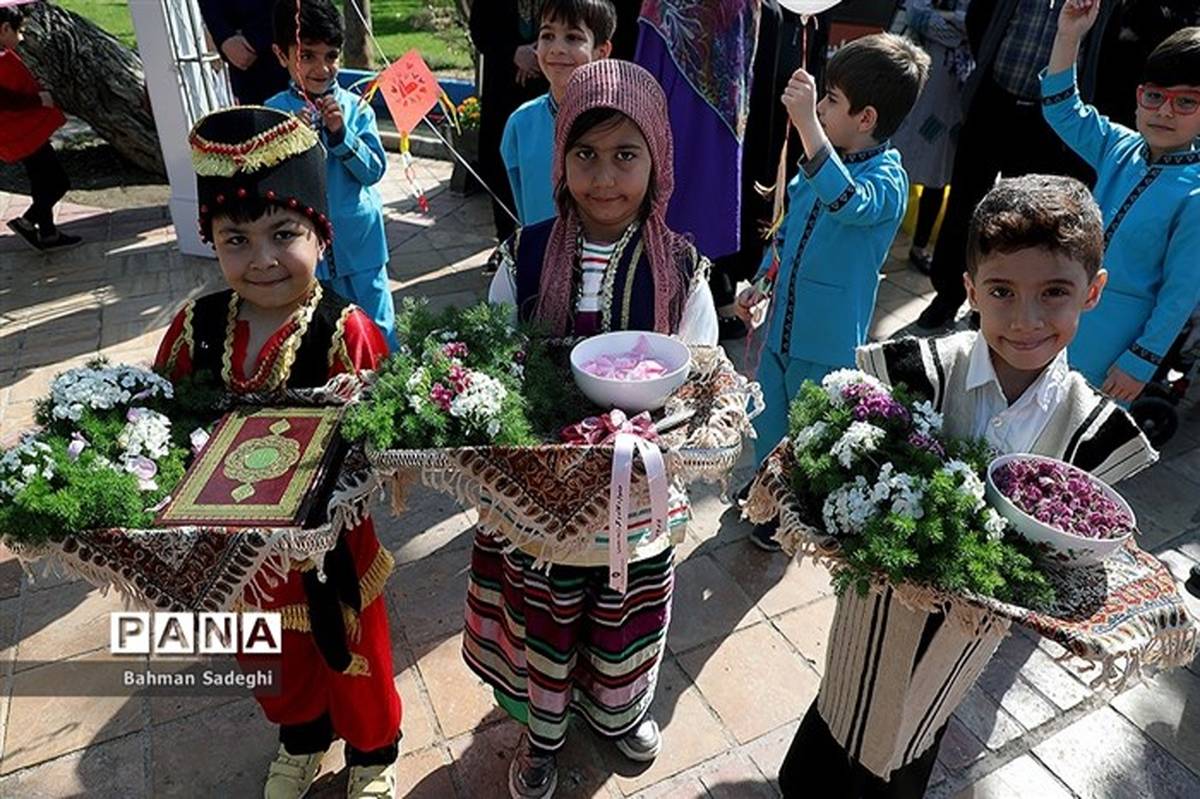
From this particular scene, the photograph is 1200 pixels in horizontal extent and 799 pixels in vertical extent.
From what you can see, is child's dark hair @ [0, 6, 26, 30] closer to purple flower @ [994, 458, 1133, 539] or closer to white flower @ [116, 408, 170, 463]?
white flower @ [116, 408, 170, 463]

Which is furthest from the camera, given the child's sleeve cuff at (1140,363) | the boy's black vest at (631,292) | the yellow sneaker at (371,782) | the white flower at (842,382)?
the child's sleeve cuff at (1140,363)

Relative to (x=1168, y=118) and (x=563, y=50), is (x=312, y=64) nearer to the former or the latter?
(x=563, y=50)

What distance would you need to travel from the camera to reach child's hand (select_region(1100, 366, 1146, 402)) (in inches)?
114

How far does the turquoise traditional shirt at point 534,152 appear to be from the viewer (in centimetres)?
305

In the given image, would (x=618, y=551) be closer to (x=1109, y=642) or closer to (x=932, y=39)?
(x=1109, y=642)

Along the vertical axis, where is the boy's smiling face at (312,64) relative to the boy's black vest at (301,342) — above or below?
above

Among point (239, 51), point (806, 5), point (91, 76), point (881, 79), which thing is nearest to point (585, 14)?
point (806, 5)

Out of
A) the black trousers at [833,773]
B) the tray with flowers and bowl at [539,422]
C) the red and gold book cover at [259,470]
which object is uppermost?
the tray with flowers and bowl at [539,422]

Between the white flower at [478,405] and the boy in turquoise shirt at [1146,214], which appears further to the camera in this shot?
the boy in turquoise shirt at [1146,214]

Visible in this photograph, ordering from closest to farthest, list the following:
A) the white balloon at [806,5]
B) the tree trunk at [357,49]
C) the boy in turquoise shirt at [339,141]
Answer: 1. the white balloon at [806,5]
2. the boy in turquoise shirt at [339,141]
3. the tree trunk at [357,49]

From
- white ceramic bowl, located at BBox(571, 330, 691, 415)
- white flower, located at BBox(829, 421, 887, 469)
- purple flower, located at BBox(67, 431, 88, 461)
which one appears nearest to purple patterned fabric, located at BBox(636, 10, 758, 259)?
white ceramic bowl, located at BBox(571, 330, 691, 415)

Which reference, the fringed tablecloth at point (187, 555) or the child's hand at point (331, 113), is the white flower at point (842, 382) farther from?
the child's hand at point (331, 113)

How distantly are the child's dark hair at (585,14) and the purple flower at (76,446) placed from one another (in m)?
2.22

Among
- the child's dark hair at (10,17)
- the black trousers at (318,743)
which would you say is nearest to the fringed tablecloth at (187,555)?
the black trousers at (318,743)
